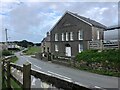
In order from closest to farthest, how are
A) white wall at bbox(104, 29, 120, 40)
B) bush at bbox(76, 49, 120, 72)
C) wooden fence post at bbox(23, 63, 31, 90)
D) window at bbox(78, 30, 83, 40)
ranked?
wooden fence post at bbox(23, 63, 31, 90)
bush at bbox(76, 49, 120, 72)
white wall at bbox(104, 29, 120, 40)
window at bbox(78, 30, 83, 40)

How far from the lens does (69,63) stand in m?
34.5

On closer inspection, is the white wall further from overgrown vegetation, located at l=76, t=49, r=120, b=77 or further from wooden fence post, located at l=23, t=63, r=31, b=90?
wooden fence post, located at l=23, t=63, r=31, b=90

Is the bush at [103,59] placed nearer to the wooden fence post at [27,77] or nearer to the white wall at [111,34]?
the white wall at [111,34]

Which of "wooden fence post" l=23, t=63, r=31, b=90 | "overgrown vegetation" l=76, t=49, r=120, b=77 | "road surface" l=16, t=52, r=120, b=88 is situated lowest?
"road surface" l=16, t=52, r=120, b=88

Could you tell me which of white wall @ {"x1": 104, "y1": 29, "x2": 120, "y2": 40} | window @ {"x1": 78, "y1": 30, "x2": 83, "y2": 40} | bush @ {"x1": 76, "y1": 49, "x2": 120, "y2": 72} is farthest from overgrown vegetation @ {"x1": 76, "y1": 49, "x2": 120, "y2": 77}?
window @ {"x1": 78, "y1": 30, "x2": 83, "y2": 40}

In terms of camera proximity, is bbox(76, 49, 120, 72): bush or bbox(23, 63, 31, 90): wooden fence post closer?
bbox(23, 63, 31, 90): wooden fence post

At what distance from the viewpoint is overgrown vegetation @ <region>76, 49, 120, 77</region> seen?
24.6 meters

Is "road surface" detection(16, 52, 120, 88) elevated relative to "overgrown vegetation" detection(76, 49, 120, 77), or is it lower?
lower

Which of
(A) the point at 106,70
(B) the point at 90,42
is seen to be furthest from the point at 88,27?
(A) the point at 106,70

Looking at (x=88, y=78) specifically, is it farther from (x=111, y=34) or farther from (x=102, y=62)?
(x=111, y=34)

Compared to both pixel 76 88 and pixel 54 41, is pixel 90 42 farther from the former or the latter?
pixel 76 88

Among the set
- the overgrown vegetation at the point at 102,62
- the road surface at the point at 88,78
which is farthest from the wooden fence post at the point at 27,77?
the overgrown vegetation at the point at 102,62

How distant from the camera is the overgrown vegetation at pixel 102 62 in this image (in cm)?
2462

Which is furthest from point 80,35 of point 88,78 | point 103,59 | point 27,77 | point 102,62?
point 27,77
